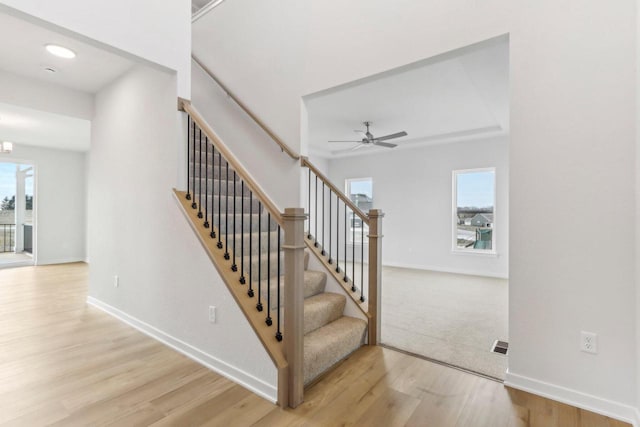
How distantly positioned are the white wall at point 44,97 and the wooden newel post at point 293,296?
147 inches

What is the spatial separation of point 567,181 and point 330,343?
6.39 ft

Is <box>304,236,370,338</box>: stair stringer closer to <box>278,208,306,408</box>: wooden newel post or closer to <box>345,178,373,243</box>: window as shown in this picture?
<box>278,208,306,408</box>: wooden newel post

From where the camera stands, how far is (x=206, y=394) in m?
2.10

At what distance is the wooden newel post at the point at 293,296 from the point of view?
1.94 metres

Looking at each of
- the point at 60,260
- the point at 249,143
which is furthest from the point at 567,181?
the point at 60,260

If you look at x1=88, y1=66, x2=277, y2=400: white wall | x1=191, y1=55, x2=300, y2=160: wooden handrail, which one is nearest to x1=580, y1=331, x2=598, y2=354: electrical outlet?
x1=88, y1=66, x2=277, y2=400: white wall

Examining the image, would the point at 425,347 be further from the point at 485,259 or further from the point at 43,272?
the point at 43,272

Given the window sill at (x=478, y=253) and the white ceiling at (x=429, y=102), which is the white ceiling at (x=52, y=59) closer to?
the white ceiling at (x=429, y=102)

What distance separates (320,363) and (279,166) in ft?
6.80

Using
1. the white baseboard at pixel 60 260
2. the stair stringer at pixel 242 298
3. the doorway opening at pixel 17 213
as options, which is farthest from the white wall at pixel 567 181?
the doorway opening at pixel 17 213

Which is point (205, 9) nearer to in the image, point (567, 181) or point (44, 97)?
point (44, 97)

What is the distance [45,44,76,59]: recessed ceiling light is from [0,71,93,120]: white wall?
856mm


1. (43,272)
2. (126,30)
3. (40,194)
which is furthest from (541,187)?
(40,194)

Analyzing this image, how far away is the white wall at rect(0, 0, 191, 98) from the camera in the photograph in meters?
2.08
